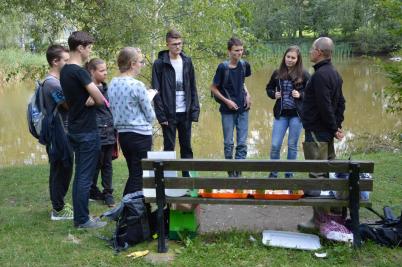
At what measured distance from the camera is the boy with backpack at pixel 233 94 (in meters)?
5.86

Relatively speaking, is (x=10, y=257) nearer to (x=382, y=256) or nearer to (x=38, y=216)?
(x=38, y=216)

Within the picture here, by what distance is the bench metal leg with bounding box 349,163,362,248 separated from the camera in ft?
12.2

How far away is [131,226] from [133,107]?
1.08 metres

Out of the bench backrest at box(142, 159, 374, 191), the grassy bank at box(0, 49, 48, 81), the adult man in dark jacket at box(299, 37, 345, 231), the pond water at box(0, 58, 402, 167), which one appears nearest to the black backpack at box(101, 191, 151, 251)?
the bench backrest at box(142, 159, 374, 191)

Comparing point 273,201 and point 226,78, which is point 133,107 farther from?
point 226,78

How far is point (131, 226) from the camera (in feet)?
13.3

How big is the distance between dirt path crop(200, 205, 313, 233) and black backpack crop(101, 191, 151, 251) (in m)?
0.61

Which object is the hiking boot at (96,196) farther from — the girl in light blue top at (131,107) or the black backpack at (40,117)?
the girl in light blue top at (131,107)

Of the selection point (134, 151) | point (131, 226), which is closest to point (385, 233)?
point (131, 226)

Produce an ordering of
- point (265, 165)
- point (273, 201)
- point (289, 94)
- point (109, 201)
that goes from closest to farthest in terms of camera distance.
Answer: point (265, 165) < point (273, 201) < point (109, 201) < point (289, 94)

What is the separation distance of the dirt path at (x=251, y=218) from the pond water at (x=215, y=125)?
5.07 meters

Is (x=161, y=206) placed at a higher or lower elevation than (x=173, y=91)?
lower

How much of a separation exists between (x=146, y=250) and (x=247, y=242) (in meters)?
0.86

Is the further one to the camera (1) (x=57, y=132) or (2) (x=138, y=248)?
(1) (x=57, y=132)
